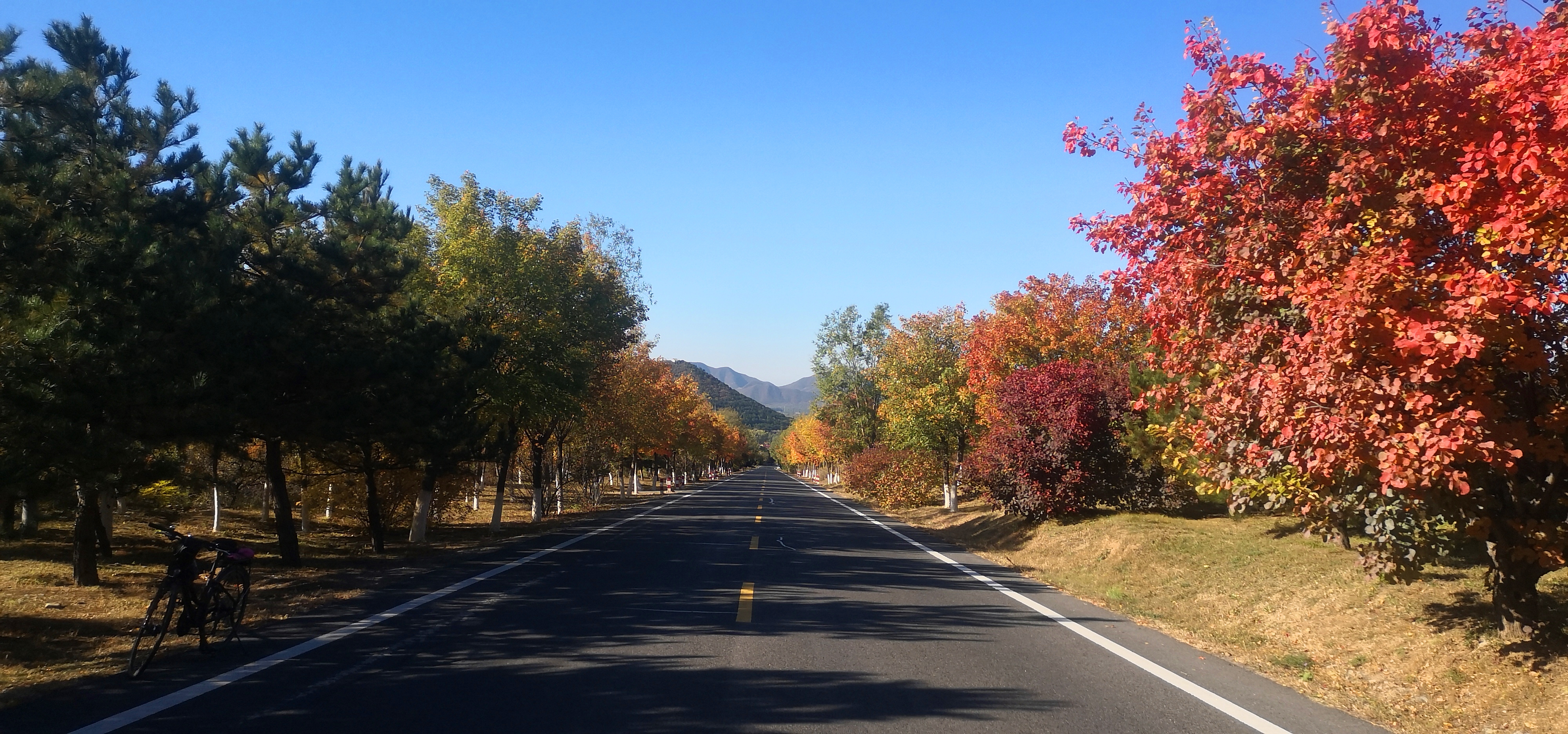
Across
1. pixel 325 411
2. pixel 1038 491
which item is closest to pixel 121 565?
pixel 325 411

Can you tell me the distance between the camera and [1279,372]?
6422mm

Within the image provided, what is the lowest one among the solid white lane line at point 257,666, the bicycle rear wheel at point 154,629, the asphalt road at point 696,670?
the asphalt road at point 696,670

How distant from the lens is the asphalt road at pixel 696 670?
5.84 meters

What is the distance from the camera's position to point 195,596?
775 centimetres

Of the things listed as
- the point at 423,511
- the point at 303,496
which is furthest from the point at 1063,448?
the point at 303,496

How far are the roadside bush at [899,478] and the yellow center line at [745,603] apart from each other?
2492 cm

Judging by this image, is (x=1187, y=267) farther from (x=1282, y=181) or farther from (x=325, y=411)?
(x=325, y=411)

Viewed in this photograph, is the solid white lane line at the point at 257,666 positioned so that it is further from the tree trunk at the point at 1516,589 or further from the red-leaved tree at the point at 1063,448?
the red-leaved tree at the point at 1063,448

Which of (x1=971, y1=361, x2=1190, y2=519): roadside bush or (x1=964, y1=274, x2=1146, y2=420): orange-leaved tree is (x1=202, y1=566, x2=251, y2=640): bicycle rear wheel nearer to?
(x1=971, y1=361, x2=1190, y2=519): roadside bush

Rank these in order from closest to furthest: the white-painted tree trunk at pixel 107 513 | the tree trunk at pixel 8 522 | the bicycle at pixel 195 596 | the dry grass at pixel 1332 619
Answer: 1. the dry grass at pixel 1332 619
2. the bicycle at pixel 195 596
3. the tree trunk at pixel 8 522
4. the white-painted tree trunk at pixel 107 513

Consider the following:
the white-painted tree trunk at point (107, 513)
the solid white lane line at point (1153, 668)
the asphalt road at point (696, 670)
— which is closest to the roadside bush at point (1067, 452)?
the solid white lane line at point (1153, 668)

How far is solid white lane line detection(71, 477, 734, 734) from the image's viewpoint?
5703mm

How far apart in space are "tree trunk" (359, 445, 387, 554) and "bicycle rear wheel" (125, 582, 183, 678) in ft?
38.7

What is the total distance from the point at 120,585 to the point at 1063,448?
17.4 metres
